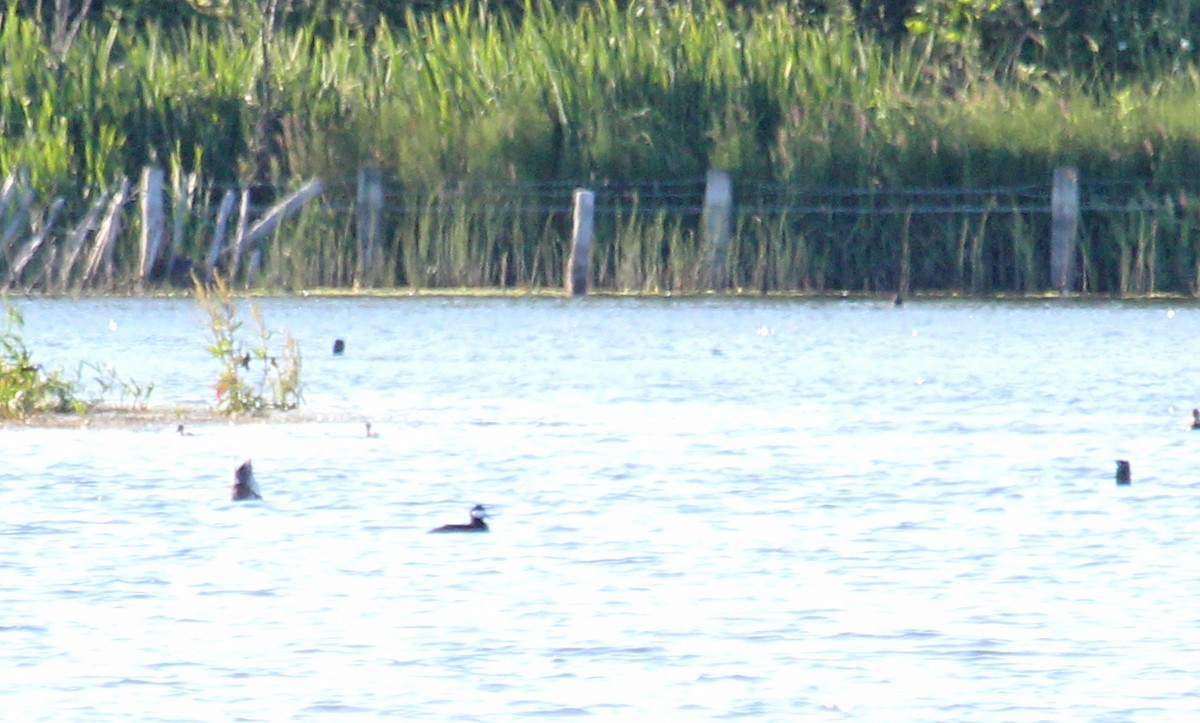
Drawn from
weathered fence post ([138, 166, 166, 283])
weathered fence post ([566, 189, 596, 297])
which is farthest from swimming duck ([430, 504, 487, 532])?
weathered fence post ([138, 166, 166, 283])

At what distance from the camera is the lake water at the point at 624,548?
25.4ft

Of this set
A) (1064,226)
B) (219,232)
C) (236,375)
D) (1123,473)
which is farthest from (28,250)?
(1123,473)

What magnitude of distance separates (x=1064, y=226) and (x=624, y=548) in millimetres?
14745

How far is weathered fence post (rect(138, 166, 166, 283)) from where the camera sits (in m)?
24.4

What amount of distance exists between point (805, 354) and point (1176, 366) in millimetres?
2500

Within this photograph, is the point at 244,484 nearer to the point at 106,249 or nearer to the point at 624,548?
the point at 624,548

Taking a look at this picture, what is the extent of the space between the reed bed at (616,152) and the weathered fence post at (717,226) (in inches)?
5.6

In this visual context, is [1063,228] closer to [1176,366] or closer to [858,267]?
[858,267]

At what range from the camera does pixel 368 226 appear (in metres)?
24.8

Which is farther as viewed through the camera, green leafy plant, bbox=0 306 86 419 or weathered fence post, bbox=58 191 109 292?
weathered fence post, bbox=58 191 109 292

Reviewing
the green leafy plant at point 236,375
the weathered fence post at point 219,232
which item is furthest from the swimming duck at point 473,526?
the weathered fence post at point 219,232

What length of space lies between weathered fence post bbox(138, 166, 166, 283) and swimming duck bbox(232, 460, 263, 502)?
13.3 meters

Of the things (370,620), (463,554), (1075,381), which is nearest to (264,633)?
(370,620)

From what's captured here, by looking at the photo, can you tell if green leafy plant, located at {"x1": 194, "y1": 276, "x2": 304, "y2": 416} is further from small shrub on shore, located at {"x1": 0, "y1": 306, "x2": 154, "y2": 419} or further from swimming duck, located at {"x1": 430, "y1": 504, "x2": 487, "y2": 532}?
swimming duck, located at {"x1": 430, "y1": 504, "x2": 487, "y2": 532}
